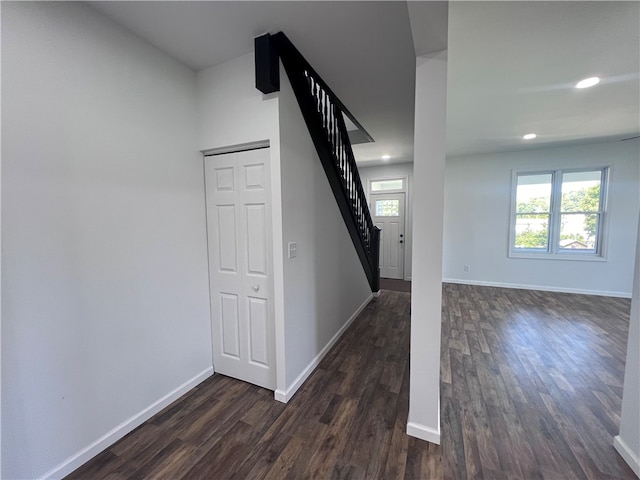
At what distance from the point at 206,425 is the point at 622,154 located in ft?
21.7

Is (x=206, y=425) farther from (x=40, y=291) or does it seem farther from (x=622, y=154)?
(x=622, y=154)

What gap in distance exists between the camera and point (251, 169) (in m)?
1.97

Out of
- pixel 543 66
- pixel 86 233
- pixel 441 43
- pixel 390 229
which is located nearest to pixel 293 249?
pixel 86 233

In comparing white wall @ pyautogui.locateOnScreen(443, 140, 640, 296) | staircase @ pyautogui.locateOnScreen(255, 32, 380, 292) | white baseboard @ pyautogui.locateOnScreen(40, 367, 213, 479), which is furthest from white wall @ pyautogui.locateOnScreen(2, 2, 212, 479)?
white wall @ pyautogui.locateOnScreen(443, 140, 640, 296)

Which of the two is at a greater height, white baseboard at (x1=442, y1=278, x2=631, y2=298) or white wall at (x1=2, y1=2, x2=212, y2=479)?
white wall at (x1=2, y1=2, x2=212, y2=479)

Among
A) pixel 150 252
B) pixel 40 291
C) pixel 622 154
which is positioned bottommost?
pixel 40 291

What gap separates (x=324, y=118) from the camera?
7.91 ft

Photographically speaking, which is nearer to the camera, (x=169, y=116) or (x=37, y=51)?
(x=37, y=51)

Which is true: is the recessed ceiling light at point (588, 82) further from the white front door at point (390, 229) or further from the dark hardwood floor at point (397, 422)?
the white front door at point (390, 229)

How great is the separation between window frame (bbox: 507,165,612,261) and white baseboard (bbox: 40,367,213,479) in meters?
5.58

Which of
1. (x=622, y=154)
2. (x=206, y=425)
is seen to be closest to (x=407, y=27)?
(x=206, y=425)

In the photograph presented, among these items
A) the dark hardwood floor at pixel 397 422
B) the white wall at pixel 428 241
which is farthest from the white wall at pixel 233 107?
the dark hardwood floor at pixel 397 422

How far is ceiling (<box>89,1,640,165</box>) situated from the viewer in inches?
57.5

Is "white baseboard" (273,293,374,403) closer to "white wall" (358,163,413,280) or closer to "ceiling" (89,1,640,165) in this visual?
"ceiling" (89,1,640,165)
